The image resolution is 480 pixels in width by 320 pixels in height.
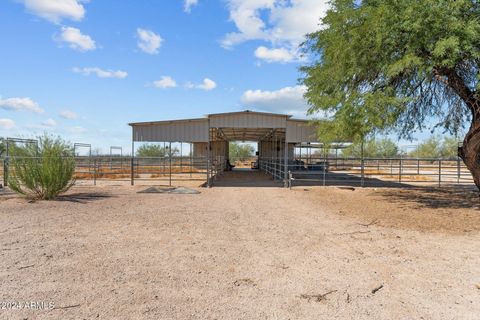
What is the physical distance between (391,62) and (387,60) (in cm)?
21

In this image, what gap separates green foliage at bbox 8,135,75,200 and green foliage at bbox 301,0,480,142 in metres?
8.34

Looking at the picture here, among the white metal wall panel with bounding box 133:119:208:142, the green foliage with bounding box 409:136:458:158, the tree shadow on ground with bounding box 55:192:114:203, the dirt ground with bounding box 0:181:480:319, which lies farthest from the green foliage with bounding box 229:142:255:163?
the dirt ground with bounding box 0:181:480:319

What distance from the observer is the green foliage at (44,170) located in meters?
11.4

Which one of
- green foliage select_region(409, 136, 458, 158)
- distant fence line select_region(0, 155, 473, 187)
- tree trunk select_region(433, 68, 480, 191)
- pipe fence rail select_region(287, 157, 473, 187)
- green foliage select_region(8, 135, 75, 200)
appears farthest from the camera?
green foliage select_region(409, 136, 458, 158)

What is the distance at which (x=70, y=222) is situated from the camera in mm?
7953

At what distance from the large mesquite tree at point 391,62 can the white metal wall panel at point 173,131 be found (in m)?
6.55

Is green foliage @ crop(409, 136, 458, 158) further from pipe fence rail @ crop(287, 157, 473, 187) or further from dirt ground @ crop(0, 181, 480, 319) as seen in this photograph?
dirt ground @ crop(0, 181, 480, 319)

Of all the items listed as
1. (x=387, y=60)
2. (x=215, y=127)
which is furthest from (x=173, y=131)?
(x=387, y=60)

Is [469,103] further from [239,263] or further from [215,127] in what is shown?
[215,127]

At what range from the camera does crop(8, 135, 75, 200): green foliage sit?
1138 cm

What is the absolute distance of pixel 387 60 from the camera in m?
9.55

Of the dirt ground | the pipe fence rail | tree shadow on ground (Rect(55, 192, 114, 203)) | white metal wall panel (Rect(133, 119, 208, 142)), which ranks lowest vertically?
the dirt ground

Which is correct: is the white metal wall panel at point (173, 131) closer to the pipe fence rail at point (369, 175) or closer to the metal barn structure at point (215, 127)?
the metal barn structure at point (215, 127)

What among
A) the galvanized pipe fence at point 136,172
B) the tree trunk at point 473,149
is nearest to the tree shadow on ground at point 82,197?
the galvanized pipe fence at point 136,172
